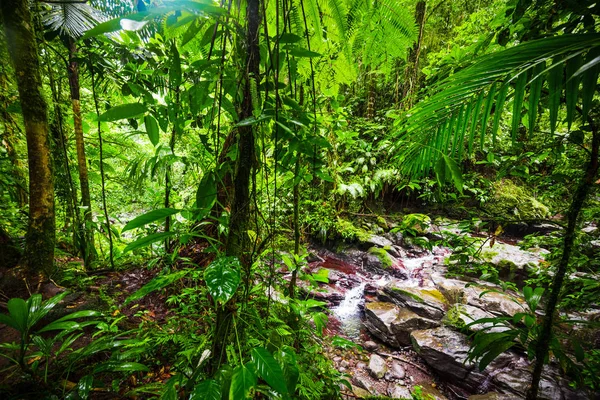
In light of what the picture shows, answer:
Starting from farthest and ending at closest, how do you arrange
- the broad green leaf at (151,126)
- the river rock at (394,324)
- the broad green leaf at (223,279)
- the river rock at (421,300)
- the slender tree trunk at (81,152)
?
1. the river rock at (421,300)
2. the river rock at (394,324)
3. the slender tree trunk at (81,152)
4. the broad green leaf at (151,126)
5. the broad green leaf at (223,279)

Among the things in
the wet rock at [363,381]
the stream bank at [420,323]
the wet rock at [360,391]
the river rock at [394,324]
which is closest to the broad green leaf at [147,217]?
the stream bank at [420,323]

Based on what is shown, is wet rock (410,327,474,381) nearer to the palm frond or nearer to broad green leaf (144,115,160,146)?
broad green leaf (144,115,160,146)

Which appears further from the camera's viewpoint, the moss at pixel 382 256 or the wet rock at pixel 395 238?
the wet rock at pixel 395 238

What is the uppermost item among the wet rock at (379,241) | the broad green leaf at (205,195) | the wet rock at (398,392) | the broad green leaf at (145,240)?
the broad green leaf at (205,195)

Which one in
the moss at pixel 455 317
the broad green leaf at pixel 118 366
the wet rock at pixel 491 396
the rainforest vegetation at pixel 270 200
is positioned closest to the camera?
the rainforest vegetation at pixel 270 200

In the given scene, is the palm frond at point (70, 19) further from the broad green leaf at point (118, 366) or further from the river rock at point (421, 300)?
the river rock at point (421, 300)

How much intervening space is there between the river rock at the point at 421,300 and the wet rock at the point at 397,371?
3.27ft

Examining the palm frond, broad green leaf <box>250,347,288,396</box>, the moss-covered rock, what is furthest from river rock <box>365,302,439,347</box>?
the moss-covered rock

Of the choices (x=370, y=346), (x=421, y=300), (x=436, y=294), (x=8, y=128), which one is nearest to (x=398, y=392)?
(x=370, y=346)

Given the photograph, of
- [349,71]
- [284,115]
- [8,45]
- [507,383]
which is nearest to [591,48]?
[284,115]

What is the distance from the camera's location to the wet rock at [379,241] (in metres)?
5.84

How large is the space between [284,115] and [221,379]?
2.92 feet

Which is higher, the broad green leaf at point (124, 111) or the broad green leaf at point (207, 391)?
the broad green leaf at point (124, 111)

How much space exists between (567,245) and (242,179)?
5.46 feet
